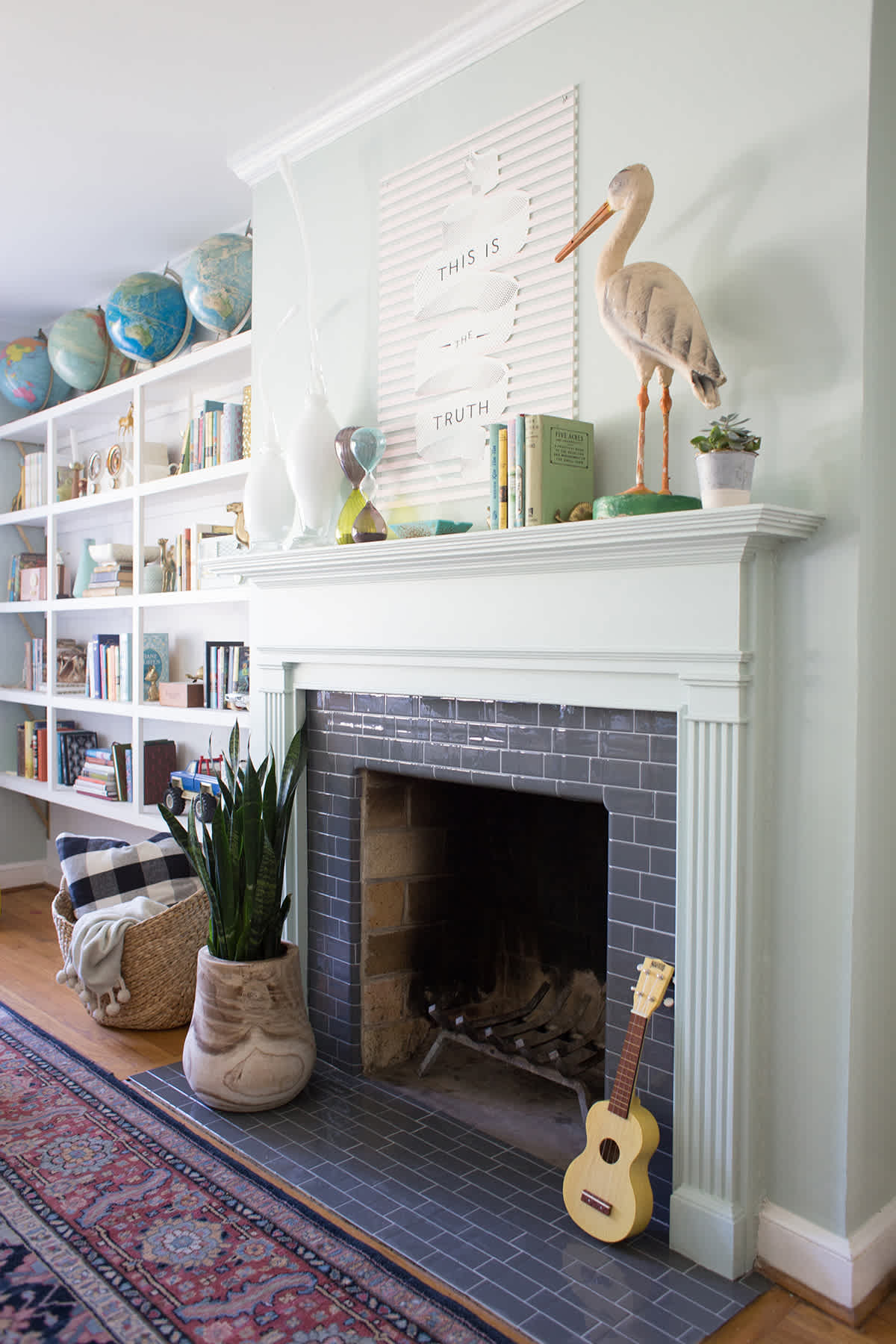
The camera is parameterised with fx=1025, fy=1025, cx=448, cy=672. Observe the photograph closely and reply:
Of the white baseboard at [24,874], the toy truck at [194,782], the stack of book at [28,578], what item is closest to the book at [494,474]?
the toy truck at [194,782]

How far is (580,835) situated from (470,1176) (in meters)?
0.82

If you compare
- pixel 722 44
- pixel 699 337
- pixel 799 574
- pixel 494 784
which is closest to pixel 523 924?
pixel 494 784

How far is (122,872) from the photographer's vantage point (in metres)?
3.21

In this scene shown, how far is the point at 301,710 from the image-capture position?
2.74 meters

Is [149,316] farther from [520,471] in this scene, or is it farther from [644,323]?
[644,323]

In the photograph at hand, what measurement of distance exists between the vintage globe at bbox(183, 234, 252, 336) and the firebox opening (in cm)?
159

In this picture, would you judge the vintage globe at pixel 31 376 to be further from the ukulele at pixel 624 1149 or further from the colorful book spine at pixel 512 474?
the ukulele at pixel 624 1149

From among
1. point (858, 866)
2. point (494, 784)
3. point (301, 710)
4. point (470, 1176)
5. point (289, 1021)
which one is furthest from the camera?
point (301, 710)

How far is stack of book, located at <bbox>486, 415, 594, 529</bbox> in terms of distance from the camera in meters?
2.01

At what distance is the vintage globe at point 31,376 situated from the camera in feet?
13.9

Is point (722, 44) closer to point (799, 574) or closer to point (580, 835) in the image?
point (799, 574)

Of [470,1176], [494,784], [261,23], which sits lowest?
[470,1176]

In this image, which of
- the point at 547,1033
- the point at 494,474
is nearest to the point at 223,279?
the point at 494,474

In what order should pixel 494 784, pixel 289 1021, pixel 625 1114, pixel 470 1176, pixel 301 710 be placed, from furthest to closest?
pixel 301 710
pixel 289 1021
pixel 494 784
pixel 470 1176
pixel 625 1114
